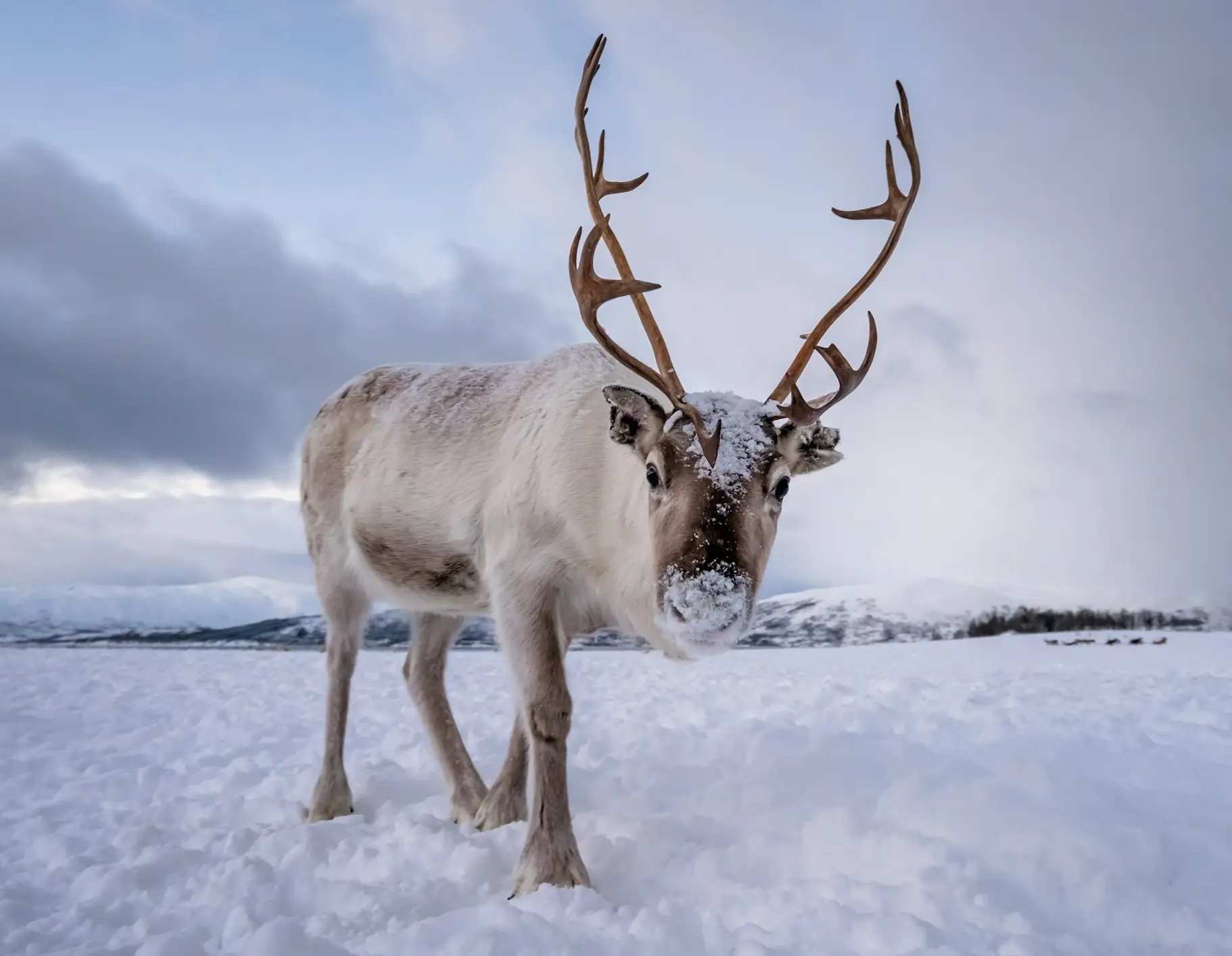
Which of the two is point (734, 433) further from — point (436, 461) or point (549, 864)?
point (436, 461)

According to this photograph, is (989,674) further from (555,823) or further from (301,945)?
(301,945)

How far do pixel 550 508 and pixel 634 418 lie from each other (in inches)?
27.1

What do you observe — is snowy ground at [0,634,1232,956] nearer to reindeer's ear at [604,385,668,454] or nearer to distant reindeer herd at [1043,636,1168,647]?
reindeer's ear at [604,385,668,454]

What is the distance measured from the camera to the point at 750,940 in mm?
2465

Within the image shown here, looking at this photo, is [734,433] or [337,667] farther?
[337,667]

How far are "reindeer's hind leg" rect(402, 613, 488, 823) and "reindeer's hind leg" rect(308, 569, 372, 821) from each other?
37 cm

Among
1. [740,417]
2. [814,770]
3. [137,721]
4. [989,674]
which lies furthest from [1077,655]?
[137,721]

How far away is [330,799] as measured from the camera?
15.9 feet

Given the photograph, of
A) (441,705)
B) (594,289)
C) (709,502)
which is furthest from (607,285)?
(441,705)

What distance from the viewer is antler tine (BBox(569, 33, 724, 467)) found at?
11.5ft

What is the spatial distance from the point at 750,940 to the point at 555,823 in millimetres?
1153

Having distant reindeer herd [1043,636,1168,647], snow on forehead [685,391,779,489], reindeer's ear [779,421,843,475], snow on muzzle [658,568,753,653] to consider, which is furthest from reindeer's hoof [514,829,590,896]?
distant reindeer herd [1043,636,1168,647]

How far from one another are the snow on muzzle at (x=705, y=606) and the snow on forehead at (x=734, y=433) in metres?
0.44

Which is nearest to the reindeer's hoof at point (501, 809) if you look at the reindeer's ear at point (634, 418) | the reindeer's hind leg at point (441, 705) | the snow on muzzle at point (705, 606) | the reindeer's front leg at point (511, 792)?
the reindeer's front leg at point (511, 792)
